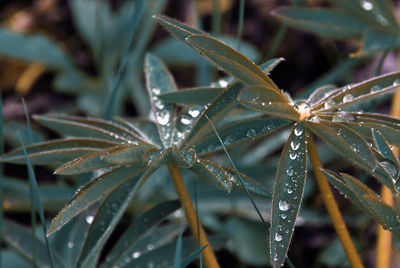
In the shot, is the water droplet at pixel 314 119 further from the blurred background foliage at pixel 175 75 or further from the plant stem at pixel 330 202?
the blurred background foliage at pixel 175 75

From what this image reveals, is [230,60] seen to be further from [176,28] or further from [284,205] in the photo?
[284,205]

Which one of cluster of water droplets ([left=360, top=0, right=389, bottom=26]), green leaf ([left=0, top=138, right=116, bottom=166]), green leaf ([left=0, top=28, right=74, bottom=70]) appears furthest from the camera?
green leaf ([left=0, top=28, right=74, bottom=70])

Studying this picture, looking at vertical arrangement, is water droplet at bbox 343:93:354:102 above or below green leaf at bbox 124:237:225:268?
above

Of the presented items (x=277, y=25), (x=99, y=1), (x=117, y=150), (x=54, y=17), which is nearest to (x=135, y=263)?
(x=117, y=150)

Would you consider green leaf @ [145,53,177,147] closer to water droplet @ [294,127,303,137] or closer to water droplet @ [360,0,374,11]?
water droplet @ [294,127,303,137]

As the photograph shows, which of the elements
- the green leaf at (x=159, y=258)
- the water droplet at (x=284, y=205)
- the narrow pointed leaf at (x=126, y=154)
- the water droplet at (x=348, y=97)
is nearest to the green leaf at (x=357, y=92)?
the water droplet at (x=348, y=97)

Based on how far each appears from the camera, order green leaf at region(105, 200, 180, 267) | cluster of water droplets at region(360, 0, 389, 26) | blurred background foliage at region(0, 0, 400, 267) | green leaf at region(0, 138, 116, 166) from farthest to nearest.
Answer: blurred background foliage at region(0, 0, 400, 267) → cluster of water droplets at region(360, 0, 389, 26) → green leaf at region(105, 200, 180, 267) → green leaf at region(0, 138, 116, 166)

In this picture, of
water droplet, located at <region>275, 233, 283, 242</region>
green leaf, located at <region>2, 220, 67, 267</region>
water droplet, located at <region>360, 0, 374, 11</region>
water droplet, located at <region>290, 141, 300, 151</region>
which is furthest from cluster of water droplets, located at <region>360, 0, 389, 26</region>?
green leaf, located at <region>2, 220, 67, 267</region>
